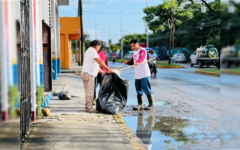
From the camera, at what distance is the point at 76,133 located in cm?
514

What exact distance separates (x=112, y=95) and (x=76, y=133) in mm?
2173

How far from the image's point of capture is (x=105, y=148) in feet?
14.2

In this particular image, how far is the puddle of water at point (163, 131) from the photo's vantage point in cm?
480

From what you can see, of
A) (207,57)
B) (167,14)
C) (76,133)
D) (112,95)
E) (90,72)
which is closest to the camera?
(76,133)

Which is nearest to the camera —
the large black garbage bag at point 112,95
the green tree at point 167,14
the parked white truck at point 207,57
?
the large black garbage bag at point 112,95

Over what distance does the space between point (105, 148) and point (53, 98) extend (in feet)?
17.5

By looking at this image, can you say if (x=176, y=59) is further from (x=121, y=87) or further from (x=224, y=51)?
(x=224, y=51)

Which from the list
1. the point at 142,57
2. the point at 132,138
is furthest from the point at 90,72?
the point at 132,138

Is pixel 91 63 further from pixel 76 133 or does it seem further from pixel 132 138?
pixel 132 138

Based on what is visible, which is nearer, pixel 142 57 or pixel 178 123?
pixel 178 123

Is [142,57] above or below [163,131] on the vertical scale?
above

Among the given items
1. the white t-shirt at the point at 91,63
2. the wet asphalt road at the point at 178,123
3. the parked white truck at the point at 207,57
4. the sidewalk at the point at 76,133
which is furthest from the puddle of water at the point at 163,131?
the parked white truck at the point at 207,57

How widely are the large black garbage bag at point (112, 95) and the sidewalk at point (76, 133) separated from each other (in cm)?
24

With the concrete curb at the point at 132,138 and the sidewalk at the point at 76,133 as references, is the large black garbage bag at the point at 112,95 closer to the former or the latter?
the sidewalk at the point at 76,133
